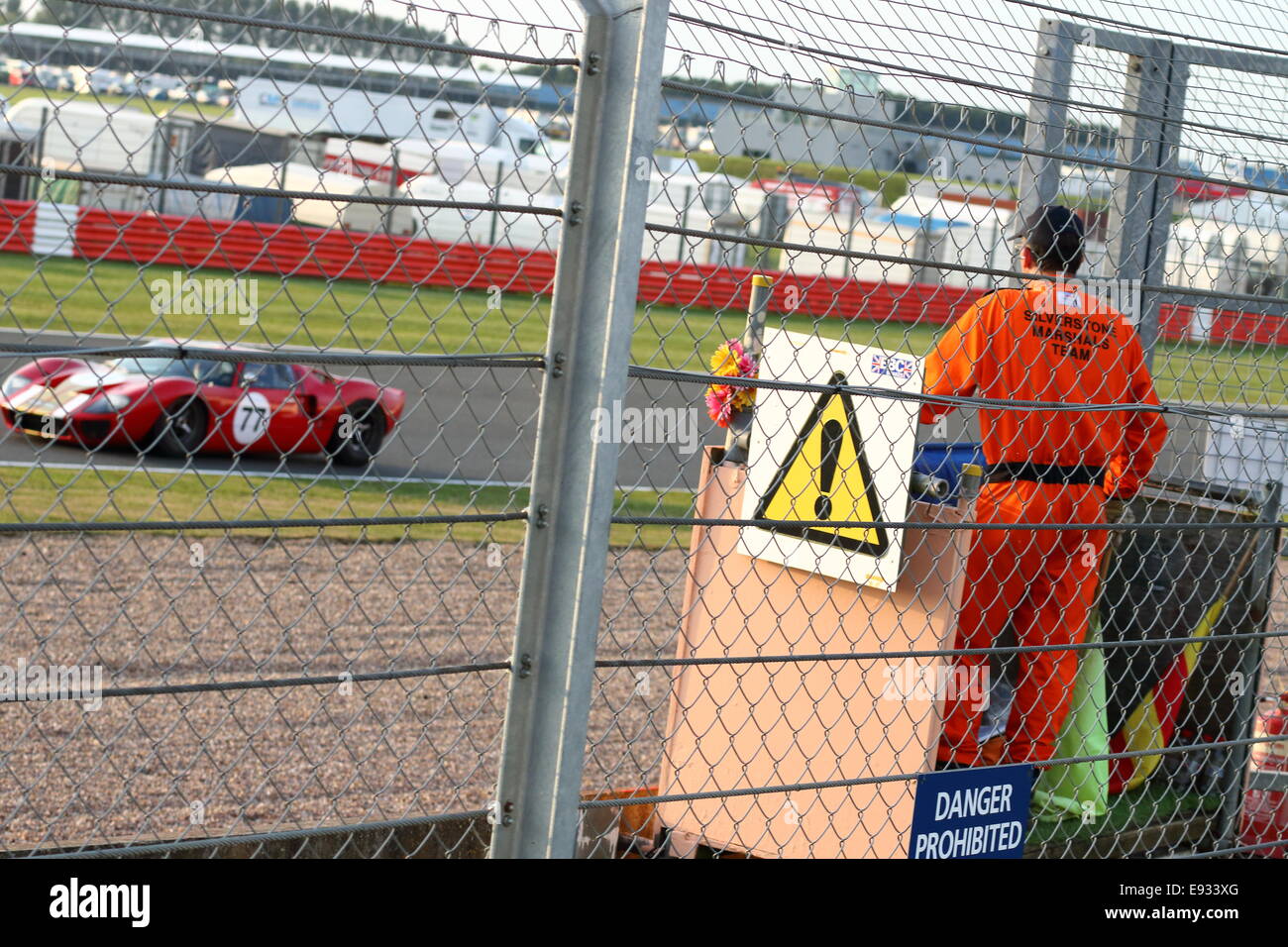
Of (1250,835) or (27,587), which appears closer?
(1250,835)

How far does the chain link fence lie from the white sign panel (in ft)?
0.04

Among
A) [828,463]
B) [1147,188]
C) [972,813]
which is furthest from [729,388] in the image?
[972,813]

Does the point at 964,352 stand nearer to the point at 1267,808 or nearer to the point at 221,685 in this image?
the point at 1267,808

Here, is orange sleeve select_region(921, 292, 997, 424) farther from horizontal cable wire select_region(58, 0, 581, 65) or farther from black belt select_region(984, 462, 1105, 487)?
horizontal cable wire select_region(58, 0, 581, 65)

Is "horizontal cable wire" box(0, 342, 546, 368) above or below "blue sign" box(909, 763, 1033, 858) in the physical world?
above

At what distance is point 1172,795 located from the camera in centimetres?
502

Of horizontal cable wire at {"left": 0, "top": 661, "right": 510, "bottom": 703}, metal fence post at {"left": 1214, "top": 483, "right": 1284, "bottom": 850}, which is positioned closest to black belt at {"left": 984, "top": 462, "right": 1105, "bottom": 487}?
metal fence post at {"left": 1214, "top": 483, "right": 1284, "bottom": 850}

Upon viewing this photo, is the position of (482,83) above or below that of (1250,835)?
above

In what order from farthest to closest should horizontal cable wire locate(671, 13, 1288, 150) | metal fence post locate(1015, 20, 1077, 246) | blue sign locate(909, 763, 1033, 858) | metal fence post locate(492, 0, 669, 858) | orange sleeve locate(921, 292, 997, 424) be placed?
orange sleeve locate(921, 292, 997, 424)
metal fence post locate(1015, 20, 1077, 246)
blue sign locate(909, 763, 1033, 858)
horizontal cable wire locate(671, 13, 1288, 150)
metal fence post locate(492, 0, 669, 858)

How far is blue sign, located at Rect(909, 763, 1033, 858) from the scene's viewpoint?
3.18 m

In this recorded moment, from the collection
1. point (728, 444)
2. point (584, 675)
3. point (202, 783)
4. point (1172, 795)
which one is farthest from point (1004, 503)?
point (202, 783)

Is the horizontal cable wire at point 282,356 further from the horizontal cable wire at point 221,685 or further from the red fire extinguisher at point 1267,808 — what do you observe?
the red fire extinguisher at point 1267,808
